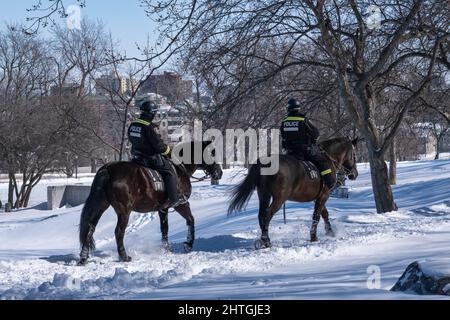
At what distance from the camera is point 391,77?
19.1 m

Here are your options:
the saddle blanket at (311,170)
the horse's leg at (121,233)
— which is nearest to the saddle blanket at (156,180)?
the horse's leg at (121,233)

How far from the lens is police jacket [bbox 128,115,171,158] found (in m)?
11.6

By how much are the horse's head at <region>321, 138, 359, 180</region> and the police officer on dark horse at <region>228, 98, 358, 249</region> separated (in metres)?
0.23

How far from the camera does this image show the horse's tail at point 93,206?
36.8 feet

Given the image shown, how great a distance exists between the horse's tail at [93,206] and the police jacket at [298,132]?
3391 millimetres

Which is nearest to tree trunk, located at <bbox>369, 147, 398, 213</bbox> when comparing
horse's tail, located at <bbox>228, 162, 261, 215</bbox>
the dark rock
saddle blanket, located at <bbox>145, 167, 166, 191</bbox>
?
horse's tail, located at <bbox>228, 162, 261, 215</bbox>

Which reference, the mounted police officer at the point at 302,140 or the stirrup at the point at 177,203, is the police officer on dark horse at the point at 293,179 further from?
the stirrup at the point at 177,203

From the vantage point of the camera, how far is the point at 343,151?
13.8 m

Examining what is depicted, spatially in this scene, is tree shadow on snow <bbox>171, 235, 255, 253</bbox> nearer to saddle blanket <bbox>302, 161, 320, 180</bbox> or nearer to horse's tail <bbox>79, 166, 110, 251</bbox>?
saddle blanket <bbox>302, 161, 320, 180</bbox>

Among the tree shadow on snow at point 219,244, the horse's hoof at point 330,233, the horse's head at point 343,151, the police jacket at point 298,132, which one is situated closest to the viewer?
the police jacket at point 298,132

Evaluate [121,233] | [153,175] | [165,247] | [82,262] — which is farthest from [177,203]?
[82,262]

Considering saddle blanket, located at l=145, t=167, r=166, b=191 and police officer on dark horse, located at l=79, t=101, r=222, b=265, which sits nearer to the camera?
police officer on dark horse, located at l=79, t=101, r=222, b=265
